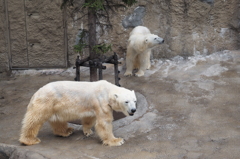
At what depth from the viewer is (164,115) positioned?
5340 mm

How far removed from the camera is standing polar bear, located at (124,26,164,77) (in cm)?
696

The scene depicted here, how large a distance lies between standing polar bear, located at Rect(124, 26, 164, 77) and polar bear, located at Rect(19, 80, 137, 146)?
2.78 m

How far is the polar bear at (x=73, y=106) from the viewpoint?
4.27 metres

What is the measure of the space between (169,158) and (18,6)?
20.1ft

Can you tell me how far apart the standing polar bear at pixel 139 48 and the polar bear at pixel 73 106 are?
9.12 ft

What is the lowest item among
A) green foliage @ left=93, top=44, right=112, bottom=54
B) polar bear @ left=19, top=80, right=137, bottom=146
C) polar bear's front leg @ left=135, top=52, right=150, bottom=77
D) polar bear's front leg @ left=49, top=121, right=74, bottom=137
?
polar bear's front leg @ left=49, top=121, right=74, bottom=137

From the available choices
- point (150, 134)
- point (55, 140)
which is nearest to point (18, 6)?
point (55, 140)

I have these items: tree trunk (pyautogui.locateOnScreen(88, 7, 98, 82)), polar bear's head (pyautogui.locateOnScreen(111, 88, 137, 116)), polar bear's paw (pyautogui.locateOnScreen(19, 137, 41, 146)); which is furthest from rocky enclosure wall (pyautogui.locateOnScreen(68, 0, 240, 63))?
polar bear's head (pyautogui.locateOnScreen(111, 88, 137, 116))

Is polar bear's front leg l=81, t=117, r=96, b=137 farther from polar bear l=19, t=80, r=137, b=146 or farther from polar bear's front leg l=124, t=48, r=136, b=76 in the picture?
polar bear's front leg l=124, t=48, r=136, b=76

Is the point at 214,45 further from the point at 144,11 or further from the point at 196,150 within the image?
the point at 196,150

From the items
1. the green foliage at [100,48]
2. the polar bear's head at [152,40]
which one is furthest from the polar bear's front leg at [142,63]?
the green foliage at [100,48]

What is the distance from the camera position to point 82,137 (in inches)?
185

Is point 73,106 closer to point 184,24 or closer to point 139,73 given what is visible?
point 139,73

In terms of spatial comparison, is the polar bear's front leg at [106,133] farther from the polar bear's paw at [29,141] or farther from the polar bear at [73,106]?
the polar bear's paw at [29,141]
